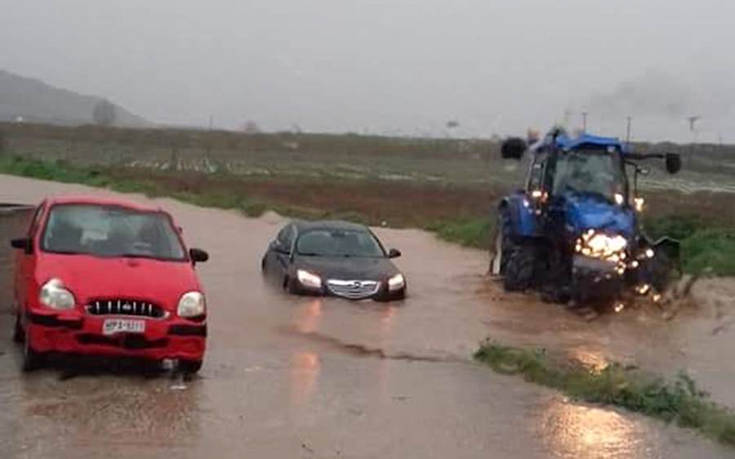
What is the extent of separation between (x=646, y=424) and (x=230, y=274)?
46.8 ft

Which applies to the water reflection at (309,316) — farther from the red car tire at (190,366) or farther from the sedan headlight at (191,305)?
the sedan headlight at (191,305)

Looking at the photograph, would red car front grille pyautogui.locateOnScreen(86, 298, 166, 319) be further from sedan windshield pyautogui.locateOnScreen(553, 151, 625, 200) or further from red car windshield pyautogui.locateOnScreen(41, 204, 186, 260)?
sedan windshield pyautogui.locateOnScreen(553, 151, 625, 200)

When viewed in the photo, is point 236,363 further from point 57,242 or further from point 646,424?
point 646,424

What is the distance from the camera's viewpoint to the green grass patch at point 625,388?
1115cm

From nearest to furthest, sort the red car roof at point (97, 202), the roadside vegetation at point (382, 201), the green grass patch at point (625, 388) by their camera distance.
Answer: the green grass patch at point (625, 388) < the red car roof at point (97, 202) < the roadside vegetation at point (382, 201)

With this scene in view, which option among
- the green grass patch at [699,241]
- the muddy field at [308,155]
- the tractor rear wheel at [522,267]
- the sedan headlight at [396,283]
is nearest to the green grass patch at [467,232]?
the green grass patch at [699,241]

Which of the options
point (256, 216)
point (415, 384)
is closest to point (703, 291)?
point (415, 384)

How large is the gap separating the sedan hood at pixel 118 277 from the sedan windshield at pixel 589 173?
30.2ft

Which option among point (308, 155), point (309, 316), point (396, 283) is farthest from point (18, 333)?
point (308, 155)

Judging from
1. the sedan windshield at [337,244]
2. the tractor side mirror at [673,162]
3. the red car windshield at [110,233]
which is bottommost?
the sedan windshield at [337,244]

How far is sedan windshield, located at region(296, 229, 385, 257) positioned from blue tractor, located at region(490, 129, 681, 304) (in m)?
2.34

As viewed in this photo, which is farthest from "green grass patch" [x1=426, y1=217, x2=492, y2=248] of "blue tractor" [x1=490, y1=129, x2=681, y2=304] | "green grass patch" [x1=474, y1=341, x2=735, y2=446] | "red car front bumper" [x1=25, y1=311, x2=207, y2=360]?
"red car front bumper" [x1=25, y1=311, x2=207, y2=360]

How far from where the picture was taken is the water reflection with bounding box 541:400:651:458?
9930mm

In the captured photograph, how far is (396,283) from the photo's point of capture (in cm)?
2006
